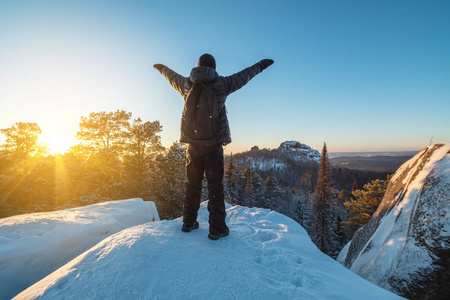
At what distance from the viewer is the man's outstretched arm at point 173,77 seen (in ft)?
10.0

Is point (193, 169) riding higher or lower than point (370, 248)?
higher

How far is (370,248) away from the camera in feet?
13.1

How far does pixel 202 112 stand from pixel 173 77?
1.14 metres

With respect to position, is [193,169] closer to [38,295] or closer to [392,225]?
[38,295]

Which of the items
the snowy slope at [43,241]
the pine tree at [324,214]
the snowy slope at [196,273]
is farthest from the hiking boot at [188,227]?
the pine tree at [324,214]

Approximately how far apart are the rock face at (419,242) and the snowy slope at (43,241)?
5.53 m

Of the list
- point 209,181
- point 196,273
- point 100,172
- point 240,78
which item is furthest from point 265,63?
point 100,172

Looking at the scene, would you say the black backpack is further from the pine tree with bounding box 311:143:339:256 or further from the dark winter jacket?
the pine tree with bounding box 311:143:339:256

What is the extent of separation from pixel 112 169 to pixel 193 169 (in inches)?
714

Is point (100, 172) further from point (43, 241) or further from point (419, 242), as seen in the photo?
point (419, 242)

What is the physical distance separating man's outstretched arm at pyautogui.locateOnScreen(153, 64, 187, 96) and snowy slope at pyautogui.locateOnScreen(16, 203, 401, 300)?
2441 mm

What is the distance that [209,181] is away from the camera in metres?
2.82

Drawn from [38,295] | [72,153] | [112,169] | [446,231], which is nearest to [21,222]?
[38,295]

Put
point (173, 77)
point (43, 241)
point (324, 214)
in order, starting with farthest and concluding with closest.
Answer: point (324, 214) < point (173, 77) < point (43, 241)
